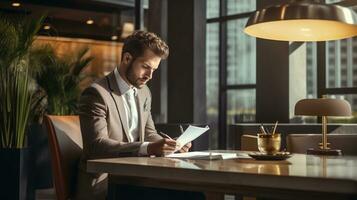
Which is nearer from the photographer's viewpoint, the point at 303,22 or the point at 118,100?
the point at 118,100

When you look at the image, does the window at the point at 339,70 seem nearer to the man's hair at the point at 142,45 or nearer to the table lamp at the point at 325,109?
the table lamp at the point at 325,109

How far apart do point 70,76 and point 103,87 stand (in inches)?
165

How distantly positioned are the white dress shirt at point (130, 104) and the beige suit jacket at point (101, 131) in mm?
30

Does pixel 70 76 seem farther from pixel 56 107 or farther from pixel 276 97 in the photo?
pixel 276 97

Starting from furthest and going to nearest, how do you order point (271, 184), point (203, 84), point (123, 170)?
point (203, 84) < point (123, 170) < point (271, 184)

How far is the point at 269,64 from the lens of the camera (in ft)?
20.0

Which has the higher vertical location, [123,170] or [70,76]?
[70,76]

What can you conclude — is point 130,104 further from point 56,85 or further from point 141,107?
point 56,85

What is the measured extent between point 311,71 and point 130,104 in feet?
12.1

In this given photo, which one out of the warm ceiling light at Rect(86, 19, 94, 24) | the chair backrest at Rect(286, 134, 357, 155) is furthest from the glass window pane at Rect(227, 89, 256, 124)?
the chair backrest at Rect(286, 134, 357, 155)

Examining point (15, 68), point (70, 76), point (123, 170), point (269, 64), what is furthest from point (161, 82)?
point (123, 170)

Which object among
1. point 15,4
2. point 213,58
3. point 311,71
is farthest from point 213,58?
point 15,4

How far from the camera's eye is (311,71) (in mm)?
6105

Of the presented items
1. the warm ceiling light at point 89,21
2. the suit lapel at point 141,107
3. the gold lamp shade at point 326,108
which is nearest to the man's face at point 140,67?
the suit lapel at point 141,107
